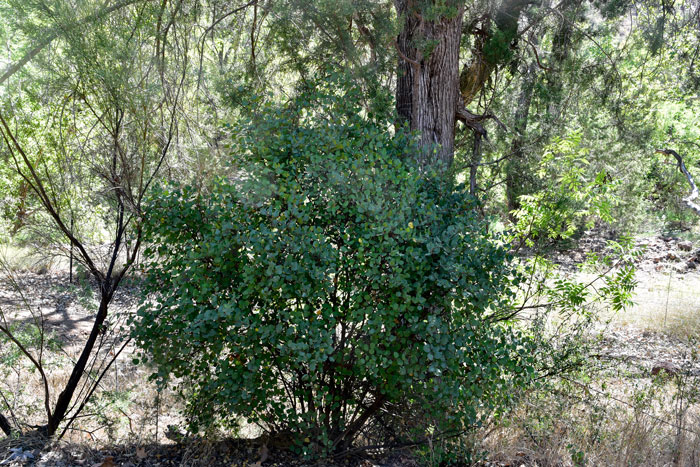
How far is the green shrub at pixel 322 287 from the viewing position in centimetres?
313

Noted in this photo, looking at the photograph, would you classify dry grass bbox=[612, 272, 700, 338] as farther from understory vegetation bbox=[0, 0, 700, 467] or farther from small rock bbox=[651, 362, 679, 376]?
understory vegetation bbox=[0, 0, 700, 467]

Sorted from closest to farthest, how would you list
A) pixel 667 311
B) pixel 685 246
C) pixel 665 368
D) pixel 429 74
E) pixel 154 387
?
pixel 154 387 < pixel 429 74 < pixel 665 368 < pixel 667 311 < pixel 685 246

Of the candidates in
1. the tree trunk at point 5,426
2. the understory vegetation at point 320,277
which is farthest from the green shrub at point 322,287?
the tree trunk at point 5,426

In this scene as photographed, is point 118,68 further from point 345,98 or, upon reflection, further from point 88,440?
point 88,440

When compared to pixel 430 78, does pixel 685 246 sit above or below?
above

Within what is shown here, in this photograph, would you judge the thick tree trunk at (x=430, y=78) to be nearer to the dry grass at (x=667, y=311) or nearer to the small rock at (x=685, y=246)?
the dry grass at (x=667, y=311)

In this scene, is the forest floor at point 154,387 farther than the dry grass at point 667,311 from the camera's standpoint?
No

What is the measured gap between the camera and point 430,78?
504 centimetres

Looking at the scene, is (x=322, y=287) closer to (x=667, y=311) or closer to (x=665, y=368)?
(x=665, y=368)

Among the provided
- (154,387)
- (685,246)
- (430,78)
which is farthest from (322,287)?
(685,246)

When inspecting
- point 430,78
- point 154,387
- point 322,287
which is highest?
point 430,78

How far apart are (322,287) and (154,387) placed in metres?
2.43

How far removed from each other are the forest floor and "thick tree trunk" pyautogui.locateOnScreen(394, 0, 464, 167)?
1.79m

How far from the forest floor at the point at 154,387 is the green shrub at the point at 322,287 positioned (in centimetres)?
47
